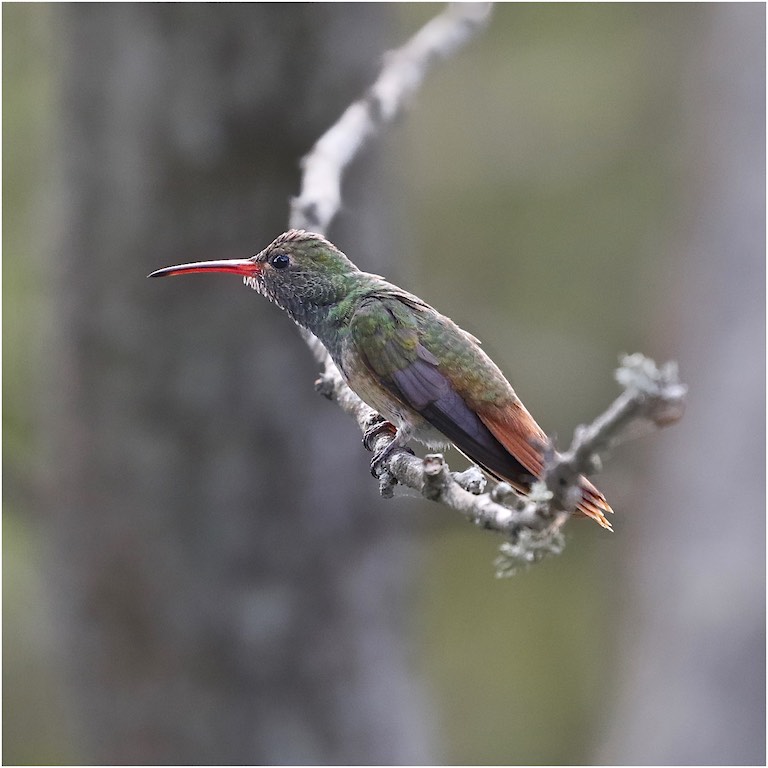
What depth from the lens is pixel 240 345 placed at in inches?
262

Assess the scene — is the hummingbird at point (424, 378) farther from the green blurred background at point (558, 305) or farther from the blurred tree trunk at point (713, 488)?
the blurred tree trunk at point (713, 488)

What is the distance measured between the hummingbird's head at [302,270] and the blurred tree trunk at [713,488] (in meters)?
5.87

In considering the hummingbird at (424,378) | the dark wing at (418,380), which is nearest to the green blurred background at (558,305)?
the hummingbird at (424,378)

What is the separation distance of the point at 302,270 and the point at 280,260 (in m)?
0.11

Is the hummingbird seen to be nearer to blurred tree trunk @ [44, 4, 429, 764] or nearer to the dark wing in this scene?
the dark wing

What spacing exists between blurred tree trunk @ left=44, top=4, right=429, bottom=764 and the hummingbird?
8.37 feet

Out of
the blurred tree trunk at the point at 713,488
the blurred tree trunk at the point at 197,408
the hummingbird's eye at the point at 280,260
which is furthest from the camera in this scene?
the blurred tree trunk at the point at 713,488

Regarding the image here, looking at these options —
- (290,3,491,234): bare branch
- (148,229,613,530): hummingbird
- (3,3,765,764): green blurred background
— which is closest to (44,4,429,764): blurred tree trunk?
(3,3,765,764): green blurred background

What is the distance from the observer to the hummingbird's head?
13.4 ft

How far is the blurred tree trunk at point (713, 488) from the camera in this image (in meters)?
8.65

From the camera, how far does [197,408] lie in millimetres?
6574

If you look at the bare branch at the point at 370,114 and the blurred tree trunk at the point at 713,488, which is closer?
the bare branch at the point at 370,114

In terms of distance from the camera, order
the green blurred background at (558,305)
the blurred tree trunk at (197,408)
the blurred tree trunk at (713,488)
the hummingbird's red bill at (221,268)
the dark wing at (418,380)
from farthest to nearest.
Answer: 1. the blurred tree trunk at (713,488)
2. the green blurred background at (558,305)
3. the blurred tree trunk at (197,408)
4. the hummingbird's red bill at (221,268)
5. the dark wing at (418,380)

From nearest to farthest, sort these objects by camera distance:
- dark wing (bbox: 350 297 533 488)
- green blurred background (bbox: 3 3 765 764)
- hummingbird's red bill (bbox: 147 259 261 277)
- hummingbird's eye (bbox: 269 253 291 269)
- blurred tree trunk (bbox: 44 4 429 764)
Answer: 1. dark wing (bbox: 350 297 533 488)
2. hummingbird's red bill (bbox: 147 259 261 277)
3. hummingbird's eye (bbox: 269 253 291 269)
4. blurred tree trunk (bbox: 44 4 429 764)
5. green blurred background (bbox: 3 3 765 764)
